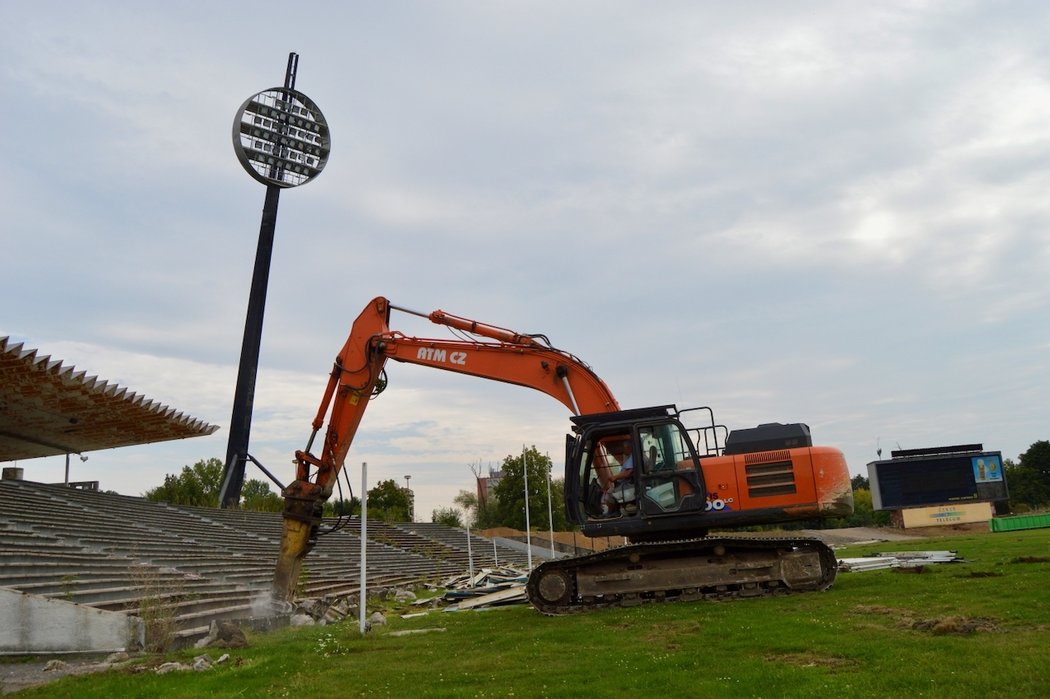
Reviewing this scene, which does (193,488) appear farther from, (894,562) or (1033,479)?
(1033,479)

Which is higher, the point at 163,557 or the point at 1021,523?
the point at 163,557

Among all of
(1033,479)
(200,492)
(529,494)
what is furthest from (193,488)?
(1033,479)

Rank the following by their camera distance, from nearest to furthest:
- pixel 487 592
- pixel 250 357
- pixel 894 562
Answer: pixel 894 562 → pixel 487 592 → pixel 250 357

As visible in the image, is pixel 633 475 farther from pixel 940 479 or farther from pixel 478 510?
pixel 478 510

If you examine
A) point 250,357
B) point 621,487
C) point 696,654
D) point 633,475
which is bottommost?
point 696,654

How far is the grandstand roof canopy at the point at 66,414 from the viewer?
26.1 m

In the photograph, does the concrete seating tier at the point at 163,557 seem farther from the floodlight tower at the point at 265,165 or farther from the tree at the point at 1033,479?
the tree at the point at 1033,479

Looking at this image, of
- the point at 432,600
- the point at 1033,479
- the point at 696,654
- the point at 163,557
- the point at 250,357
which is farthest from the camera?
the point at 1033,479

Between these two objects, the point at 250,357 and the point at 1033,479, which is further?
the point at 1033,479

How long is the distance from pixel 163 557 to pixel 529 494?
136ft

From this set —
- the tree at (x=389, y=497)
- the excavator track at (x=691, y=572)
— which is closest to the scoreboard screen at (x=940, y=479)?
the tree at (x=389, y=497)

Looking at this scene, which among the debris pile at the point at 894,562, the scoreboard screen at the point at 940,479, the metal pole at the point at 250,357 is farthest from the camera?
the scoreboard screen at the point at 940,479

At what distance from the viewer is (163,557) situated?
20.3m

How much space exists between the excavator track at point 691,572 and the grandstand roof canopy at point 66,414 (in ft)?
67.0
